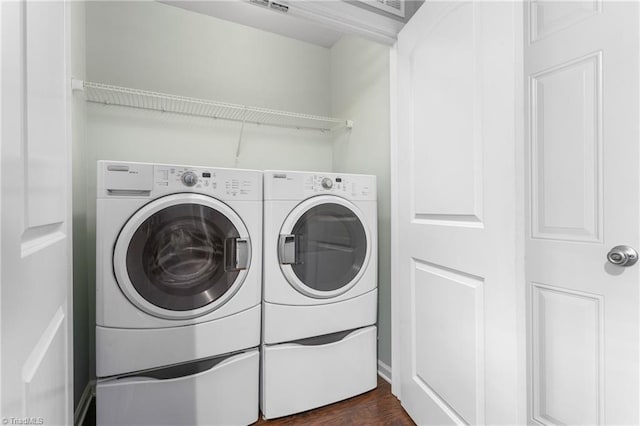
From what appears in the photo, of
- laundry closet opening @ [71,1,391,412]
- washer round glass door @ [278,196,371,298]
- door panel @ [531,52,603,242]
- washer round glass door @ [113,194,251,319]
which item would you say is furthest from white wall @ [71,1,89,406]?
door panel @ [531,52,603,242]

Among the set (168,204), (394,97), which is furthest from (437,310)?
(168,204)

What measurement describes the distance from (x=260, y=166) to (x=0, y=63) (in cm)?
190

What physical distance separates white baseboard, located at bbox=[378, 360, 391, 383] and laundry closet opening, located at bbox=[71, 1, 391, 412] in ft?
0.06

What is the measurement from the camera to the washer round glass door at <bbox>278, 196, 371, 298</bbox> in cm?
148

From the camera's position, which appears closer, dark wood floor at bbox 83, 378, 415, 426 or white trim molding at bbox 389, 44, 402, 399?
dark wood floor at bbox 83, 378, 415, 426

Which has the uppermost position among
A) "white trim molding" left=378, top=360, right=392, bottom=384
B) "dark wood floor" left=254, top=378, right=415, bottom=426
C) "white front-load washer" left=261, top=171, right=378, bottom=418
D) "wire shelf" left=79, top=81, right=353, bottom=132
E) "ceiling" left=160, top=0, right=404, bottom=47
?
"ceiling" left=160, top=0, right=404, bottom=47

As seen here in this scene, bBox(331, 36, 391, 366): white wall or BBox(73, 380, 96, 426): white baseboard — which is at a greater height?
BBox(331, 36, 391, 366): white wall

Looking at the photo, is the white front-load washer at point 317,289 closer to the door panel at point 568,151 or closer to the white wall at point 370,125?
the white wall at point 370,125

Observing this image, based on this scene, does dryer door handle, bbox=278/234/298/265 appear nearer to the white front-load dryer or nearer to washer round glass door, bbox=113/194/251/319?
the white front-load dryer

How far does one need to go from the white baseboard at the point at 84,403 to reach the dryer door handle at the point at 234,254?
99 cm

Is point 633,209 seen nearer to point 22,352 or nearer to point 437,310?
point 437,310

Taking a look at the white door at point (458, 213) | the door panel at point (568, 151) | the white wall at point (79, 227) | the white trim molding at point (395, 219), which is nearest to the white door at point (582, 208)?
the door panel at point (568, 151)

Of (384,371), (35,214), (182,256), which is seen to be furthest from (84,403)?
(384,371)

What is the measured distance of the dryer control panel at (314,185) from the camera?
4.77 ft
